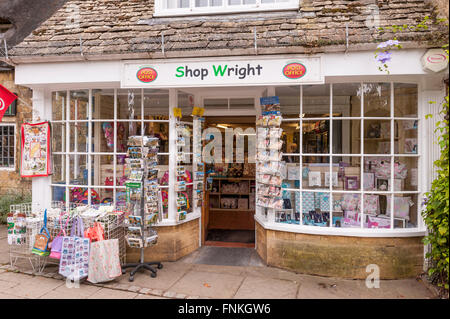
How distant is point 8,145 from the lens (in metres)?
8.44

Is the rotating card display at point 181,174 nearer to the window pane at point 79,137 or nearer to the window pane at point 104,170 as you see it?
the window pane at point 104,170

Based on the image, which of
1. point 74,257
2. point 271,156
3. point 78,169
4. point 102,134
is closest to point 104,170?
point 78,169

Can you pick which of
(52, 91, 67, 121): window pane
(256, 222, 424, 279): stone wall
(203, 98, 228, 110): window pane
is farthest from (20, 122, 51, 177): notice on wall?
(256, 222, 424, 279): stone wall

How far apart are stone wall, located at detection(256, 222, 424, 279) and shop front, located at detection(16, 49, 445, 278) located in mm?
16

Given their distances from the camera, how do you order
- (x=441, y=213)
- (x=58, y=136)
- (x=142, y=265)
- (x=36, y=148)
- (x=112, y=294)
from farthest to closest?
(x=58, y=136)
(x=36, y=148)
(x=142, y=265)
(x=112, y=294)
(x=441, y=213)

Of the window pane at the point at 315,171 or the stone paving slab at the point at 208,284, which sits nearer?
the stone paving slab at the point at 208,284

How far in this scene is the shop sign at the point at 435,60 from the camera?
4727 mm

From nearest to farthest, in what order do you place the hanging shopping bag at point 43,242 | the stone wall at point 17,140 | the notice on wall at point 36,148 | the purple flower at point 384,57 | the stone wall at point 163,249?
the purple flower at point 384,57 < the hanging shopping bag at point 43,242 < the stone wall at point 163,249 < the notice on wall at point 36,148 < the stone wall at point 17,140

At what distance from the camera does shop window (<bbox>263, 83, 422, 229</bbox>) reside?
5.36 meters

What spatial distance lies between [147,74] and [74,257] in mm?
3012

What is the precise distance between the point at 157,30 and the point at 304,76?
2709 mm

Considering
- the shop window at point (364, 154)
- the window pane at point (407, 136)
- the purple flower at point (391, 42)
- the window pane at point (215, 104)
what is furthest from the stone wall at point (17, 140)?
the window pane at point (407, 136)

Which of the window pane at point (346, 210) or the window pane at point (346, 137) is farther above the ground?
the window pane at point (346, 137)

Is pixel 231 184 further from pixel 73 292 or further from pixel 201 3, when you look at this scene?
pixel 73 292
